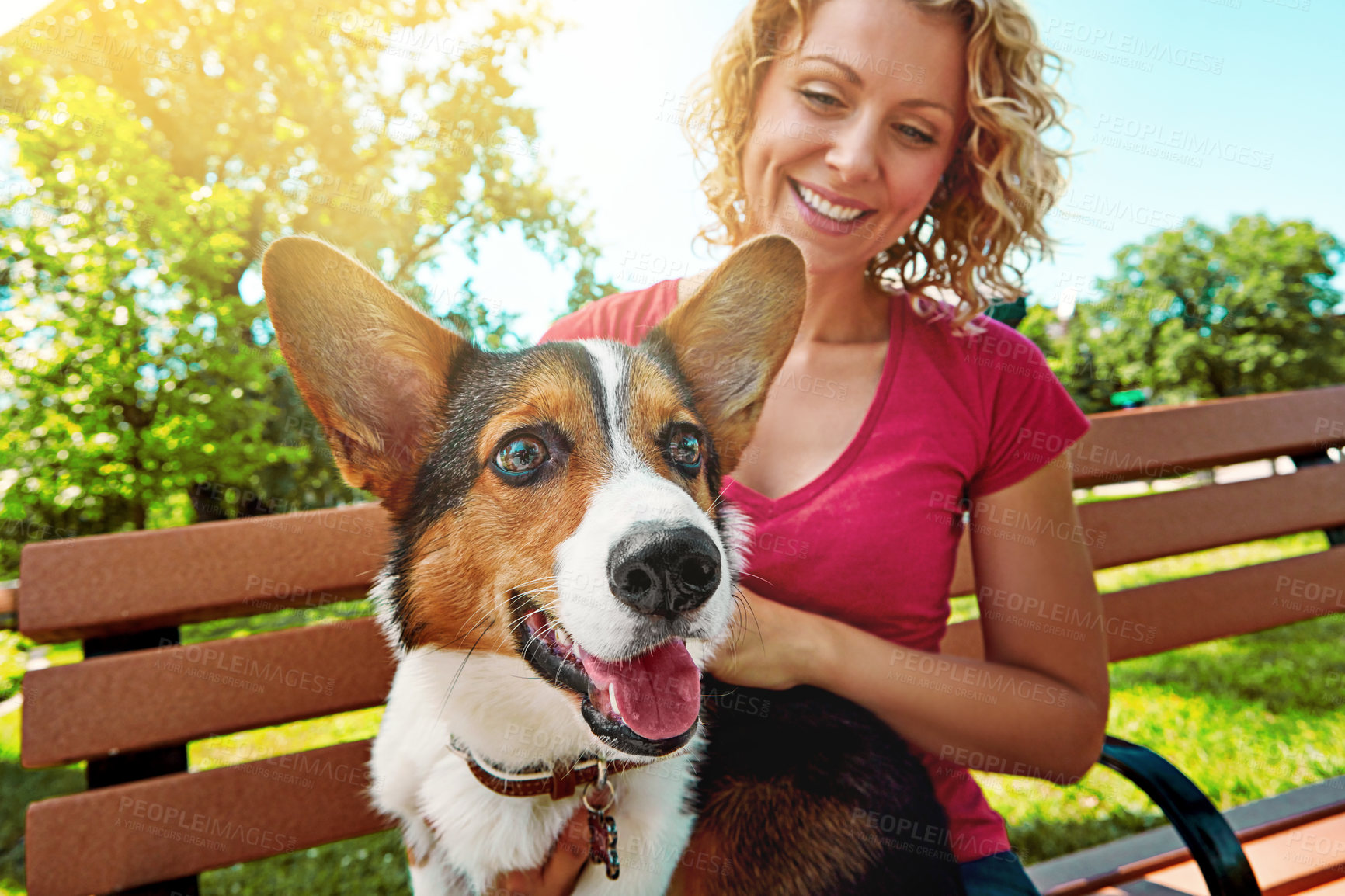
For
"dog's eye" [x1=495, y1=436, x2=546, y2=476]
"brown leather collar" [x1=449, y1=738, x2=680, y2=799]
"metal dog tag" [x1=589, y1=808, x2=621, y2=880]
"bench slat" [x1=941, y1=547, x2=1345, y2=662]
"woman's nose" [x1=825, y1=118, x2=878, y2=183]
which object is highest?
"woman's nose" [x1=825, y1=118, x2=878, y2=183]

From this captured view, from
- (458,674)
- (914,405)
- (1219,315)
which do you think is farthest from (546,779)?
(1219,315)

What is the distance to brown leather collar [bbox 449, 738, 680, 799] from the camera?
126cm

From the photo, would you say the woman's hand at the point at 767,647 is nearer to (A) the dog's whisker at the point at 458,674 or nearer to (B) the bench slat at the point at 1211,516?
(A) the dog's whisker at the point at 458,674

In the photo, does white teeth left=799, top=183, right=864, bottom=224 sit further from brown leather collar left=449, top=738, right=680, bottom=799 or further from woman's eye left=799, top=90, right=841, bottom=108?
brown leather collar left=449, top=738, right=680, bottom=799

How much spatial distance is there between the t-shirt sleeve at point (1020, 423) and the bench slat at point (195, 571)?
4.82 feet

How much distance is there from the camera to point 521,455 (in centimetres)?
129

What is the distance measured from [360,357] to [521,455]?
0.35 meters

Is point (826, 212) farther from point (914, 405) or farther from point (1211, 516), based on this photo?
point (1211, 516)

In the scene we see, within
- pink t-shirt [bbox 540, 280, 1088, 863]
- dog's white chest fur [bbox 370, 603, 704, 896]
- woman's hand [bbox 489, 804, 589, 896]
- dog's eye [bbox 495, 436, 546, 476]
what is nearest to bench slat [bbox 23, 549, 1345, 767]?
pink t-shirt [bbox 540, 280, 1088, 863]

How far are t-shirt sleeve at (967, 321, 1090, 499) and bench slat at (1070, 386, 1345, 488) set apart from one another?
1.09 meters

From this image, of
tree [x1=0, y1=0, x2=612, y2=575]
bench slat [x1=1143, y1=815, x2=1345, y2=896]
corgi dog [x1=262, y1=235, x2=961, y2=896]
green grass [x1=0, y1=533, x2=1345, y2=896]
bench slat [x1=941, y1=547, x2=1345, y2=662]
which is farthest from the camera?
tree [x1=0, y1=0, x2=612, y2=575]

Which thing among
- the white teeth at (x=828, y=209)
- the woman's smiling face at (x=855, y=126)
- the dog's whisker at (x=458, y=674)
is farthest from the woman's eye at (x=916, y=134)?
the dog's whisker at (x=458, y=674)

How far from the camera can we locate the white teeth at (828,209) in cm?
173

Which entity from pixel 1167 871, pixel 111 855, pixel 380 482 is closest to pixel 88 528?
pixel 111 855
